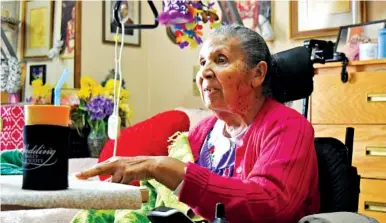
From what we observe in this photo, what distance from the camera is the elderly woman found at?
1.25 m

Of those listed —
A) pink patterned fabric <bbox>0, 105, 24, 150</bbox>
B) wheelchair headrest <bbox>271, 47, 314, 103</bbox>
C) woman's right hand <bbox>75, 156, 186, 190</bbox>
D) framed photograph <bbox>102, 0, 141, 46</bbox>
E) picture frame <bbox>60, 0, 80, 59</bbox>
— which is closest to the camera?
woman's right hand <bbox>75, 156, 186, 190</bbox>

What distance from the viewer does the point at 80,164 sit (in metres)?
2.84

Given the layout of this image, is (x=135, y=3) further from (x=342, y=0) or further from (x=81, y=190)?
(x=81, y=190)

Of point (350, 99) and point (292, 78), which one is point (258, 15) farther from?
point (292, 78)

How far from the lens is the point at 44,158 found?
0.85 metres

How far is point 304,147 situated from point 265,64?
267 mm

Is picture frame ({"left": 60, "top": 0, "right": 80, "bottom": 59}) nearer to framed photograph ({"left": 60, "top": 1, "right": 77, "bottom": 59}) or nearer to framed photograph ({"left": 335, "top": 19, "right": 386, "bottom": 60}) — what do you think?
framed photograph ({"left": 60, "top": 1, "right": 77, "bottom": 59})

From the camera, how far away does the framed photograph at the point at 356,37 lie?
243 centimetres

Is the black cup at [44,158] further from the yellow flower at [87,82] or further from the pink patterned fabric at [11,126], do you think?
the yellow flower at [87,82]

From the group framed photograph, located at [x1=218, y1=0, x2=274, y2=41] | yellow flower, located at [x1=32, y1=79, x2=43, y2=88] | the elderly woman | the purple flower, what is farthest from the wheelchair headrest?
yellow flower, located at [x1=32, y1=79, x2=43, y2=88]

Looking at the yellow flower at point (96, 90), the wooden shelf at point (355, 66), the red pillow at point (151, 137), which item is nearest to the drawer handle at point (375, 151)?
the wooden shelf at point (355, 66)

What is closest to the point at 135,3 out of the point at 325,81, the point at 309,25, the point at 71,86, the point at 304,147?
the point at 71,86

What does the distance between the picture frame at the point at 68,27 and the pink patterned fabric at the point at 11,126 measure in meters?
0.48

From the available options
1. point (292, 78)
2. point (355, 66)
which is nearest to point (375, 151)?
point (355, 66)
